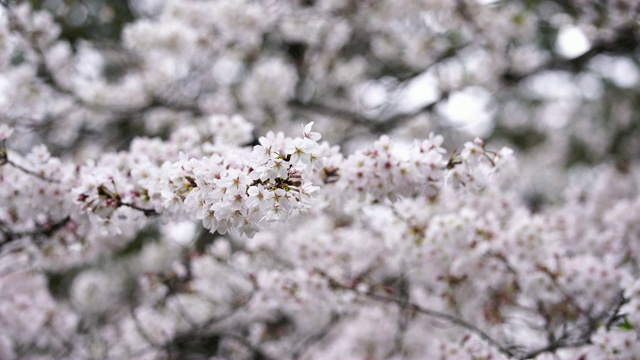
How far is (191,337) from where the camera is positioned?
393 centimetres

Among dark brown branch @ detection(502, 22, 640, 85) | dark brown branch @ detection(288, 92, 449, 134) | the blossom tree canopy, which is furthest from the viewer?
dark brown branch @ detection(288, 92, 449, 134)

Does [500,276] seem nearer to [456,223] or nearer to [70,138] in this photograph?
[456,223]

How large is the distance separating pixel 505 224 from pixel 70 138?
434 cm

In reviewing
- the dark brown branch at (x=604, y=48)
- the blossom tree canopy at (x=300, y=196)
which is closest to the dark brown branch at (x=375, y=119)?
the blossom tree canopy at (x=300, y=196)

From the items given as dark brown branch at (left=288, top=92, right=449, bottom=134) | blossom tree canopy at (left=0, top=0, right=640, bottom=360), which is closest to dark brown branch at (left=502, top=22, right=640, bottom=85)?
blossom tree canopy at (left=0, top=0, right=640, bottom=360)

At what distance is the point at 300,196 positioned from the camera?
78.3 inches

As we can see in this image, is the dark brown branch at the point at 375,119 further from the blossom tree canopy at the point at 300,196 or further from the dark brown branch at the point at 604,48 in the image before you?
the dark brown branch at the point at 604,48

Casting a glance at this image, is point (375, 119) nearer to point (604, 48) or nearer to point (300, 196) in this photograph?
point (604, 48)

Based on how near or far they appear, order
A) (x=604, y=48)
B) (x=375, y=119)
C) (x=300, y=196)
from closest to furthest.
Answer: (x=300, y=196), (x=604, y=48), (x=375, y=119)

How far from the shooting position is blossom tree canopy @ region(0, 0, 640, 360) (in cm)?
249

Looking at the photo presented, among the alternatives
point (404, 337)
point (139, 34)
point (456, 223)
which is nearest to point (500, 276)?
point (456, 223)

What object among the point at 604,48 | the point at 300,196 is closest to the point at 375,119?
the point at 604,48

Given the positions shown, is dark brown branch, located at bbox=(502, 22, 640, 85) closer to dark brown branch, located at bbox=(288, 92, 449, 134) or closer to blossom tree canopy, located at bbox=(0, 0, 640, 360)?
blossom tree canopy, located at bbox=(0, 0, 640, 360)

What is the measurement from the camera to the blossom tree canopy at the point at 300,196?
2494 millimetres
